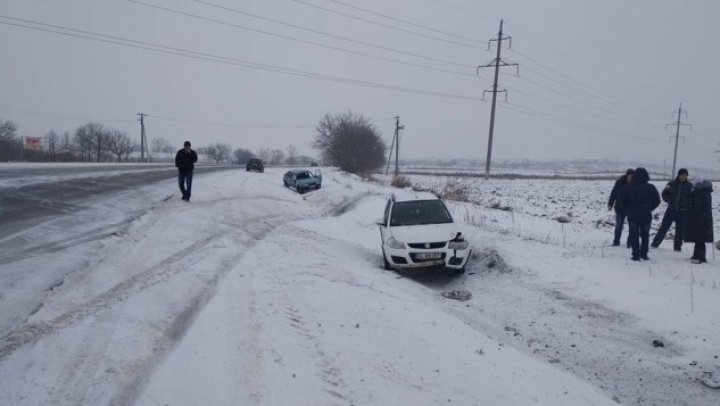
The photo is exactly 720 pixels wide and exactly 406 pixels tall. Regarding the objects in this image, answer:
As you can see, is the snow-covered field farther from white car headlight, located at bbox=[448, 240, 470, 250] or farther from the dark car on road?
the dark car on road

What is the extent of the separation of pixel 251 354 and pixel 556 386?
3.38 meters

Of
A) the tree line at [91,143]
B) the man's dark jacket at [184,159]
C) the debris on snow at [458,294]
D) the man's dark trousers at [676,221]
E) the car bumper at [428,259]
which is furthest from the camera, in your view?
the tree line at [91,143]

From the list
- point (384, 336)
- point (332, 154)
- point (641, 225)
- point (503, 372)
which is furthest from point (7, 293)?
point (332, 154)

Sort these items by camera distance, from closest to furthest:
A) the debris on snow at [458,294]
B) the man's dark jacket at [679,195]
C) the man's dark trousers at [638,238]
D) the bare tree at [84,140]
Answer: the debris on snow at [458,294] → the man's dark trousers at [638,238] → the man's dark jacket at [679,195] → the bare tree at [84,140]

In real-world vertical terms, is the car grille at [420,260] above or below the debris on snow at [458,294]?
above

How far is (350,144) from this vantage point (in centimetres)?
5172

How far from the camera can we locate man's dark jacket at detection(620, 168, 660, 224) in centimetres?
944

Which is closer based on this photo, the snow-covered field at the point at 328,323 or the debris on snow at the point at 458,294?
the snow-covered field at the point at 328,323

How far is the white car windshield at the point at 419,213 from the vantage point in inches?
430

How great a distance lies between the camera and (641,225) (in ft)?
30.9

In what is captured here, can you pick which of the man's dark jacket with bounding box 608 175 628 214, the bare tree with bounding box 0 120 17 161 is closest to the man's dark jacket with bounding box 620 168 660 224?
the man's dark jacket with bounding box 608 175 628 214

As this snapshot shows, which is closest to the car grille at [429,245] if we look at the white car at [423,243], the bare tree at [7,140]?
the white car at [423,243]

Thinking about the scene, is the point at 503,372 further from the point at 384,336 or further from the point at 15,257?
the point at 15,257

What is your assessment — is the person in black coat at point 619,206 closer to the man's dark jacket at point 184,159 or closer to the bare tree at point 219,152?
the man's dark jacket at point 184,159
